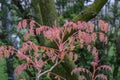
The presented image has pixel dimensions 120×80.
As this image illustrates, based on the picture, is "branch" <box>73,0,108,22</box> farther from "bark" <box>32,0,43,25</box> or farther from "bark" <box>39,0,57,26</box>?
"bark" <box>32,0,43,25</box>

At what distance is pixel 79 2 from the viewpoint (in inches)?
272

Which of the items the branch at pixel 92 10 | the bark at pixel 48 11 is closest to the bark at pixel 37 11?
the bark at pixel 48 11

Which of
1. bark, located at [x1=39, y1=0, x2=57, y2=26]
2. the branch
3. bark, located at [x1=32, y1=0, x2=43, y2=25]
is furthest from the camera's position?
bark, located at [x1=32, y1=0, x2=43, y2=25]

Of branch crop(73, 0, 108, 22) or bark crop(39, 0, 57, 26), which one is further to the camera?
bark crop(39, 0, 57, 26)

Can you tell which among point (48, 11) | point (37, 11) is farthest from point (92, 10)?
point (37, 11)

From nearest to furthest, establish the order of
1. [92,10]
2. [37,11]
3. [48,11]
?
[92,10] < [48,11] < [37,11]

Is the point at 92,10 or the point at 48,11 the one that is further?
the point at 48,11

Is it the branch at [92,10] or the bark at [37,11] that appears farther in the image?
the bark at [37,11]

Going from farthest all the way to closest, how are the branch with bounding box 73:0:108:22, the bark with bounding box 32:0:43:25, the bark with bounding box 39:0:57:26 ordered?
1. the bark with bounding box 32:0:43:25
2. the bark with bounding box 39:0:57:26
3. the branch with bounding box 73:0:108:22

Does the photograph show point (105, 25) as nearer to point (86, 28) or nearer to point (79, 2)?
point (86, 28)

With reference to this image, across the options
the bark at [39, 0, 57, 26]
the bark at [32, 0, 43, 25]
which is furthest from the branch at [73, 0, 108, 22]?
the bark at [32, 0, 43, 25]

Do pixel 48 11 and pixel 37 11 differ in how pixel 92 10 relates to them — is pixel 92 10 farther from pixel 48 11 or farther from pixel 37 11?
pixel 37 11

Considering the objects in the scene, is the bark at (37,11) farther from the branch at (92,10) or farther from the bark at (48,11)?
the branch at (92,10)

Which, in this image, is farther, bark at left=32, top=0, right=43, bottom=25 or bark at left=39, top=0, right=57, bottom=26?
bark at left=32, top=0, right=43, bottom=25
